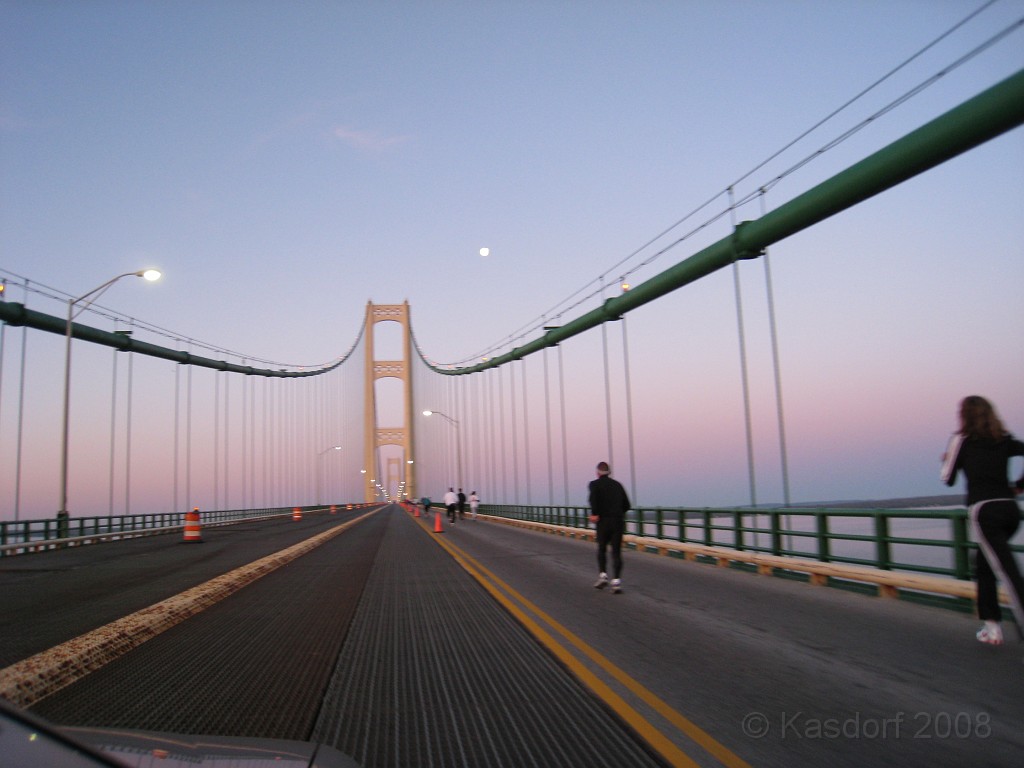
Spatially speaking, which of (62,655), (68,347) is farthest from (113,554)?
(62,655)

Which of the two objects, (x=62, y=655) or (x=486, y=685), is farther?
(x=62, y=655)

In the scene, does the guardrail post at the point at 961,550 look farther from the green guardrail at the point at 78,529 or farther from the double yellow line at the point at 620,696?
the green guardrail at the point at 78,529

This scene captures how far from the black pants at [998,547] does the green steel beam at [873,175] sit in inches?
303

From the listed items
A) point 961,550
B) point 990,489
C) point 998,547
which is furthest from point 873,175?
point 998,547

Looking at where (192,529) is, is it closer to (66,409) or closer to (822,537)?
(66,409)

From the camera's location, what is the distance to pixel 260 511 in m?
72.2

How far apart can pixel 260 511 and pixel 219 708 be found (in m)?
71.1

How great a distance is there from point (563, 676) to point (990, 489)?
3623 mm

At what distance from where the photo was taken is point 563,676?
5.78 meters

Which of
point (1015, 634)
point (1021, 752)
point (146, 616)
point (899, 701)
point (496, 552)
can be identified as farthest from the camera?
point (496, 552)

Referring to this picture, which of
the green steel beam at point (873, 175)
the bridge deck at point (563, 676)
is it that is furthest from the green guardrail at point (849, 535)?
the green steel beam at point (873, 175)

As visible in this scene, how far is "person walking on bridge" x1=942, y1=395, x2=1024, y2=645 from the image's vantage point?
20.1ft

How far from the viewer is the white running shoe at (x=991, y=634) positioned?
6547mm

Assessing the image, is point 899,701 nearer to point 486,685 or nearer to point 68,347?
point 486,685
